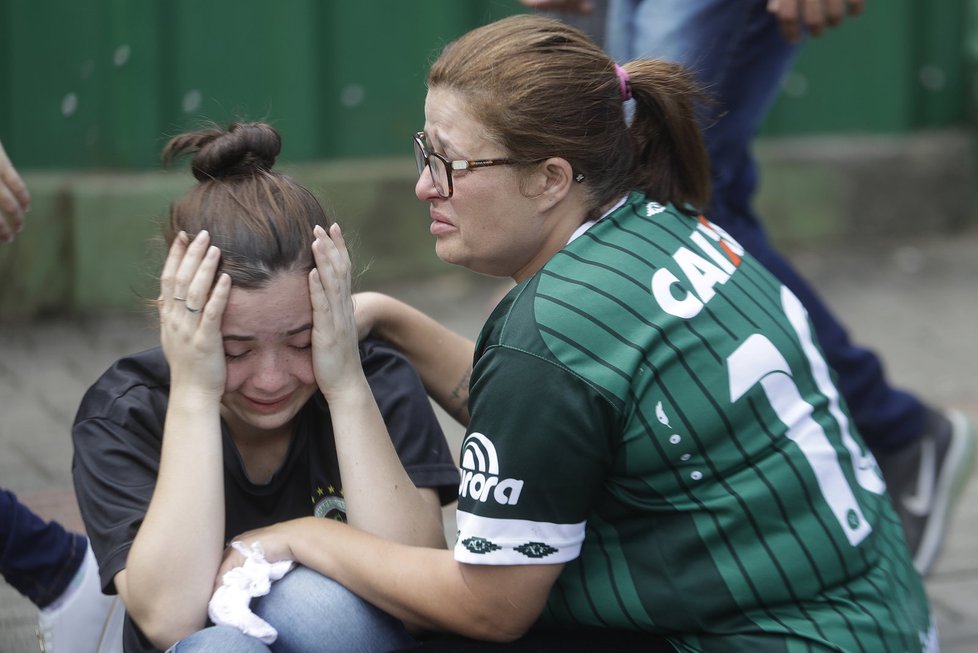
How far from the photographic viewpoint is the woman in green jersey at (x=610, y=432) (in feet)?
6.23

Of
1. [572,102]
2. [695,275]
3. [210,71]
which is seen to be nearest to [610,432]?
[695,275]

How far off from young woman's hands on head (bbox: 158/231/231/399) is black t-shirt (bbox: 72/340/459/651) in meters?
0.16

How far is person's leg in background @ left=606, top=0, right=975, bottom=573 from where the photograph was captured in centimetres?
308

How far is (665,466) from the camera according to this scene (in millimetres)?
1935

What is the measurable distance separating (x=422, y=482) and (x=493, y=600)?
443 mm

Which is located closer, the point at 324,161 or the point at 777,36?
the point at 777,36

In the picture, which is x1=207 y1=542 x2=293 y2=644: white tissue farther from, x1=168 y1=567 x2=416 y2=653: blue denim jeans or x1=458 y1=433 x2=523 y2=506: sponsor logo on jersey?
x1=458 y1=433 x2=523 y2=506: sponsor logo on jersey

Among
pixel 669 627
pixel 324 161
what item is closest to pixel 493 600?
pixel 669 627

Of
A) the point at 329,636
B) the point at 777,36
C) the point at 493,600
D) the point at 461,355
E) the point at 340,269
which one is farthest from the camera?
the point at 777,36

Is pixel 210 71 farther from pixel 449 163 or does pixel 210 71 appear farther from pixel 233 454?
pixel 449 163

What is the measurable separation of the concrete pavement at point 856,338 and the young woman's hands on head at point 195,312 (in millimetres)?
985

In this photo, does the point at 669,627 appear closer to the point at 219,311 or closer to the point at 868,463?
the point at 868,463

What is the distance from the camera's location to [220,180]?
90.7 inches

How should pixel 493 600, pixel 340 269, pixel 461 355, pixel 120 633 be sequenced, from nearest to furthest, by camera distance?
1. pixel 493 600
2. pixel 340 269
3. pixel 120 633
4. pixel 461 355
